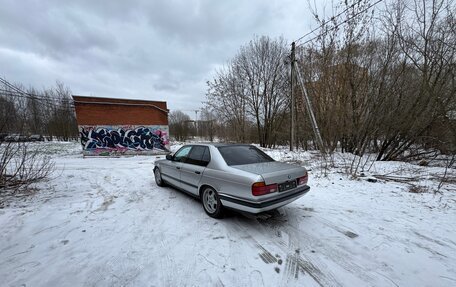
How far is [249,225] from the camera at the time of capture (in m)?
3.42

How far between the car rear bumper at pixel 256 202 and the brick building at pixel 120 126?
14.4 m

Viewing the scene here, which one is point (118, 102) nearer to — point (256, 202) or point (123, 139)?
point (123, 139)

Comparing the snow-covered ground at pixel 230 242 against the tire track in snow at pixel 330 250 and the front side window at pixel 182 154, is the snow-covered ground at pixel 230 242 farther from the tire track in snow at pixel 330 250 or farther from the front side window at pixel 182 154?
the front side window at pixel 182 154

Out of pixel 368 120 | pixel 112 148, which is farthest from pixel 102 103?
pixel 368 120

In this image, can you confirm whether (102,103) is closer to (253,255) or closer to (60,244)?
(60,244)

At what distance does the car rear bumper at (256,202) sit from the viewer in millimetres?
2947

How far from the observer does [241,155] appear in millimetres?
3984

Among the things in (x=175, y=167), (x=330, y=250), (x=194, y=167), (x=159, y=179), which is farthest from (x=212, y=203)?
(x=159, y=179)

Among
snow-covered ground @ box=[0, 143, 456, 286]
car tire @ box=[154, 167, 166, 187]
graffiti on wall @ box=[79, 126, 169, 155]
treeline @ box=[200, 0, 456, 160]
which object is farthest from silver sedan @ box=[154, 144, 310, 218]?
graffiti on wall @ box=[79, 126, 169, 155]

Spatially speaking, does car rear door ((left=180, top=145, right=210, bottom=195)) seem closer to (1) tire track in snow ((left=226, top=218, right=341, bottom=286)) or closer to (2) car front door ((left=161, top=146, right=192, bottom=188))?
(2) car front door ((left=161, top=146, right=192, bottom=188))

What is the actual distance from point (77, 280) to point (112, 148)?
15.3 metres

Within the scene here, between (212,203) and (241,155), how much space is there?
1166 millimetres

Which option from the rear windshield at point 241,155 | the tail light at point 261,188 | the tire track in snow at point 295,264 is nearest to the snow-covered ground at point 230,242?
the tire track in snow at point 295,264

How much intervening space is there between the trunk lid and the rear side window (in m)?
0.79
